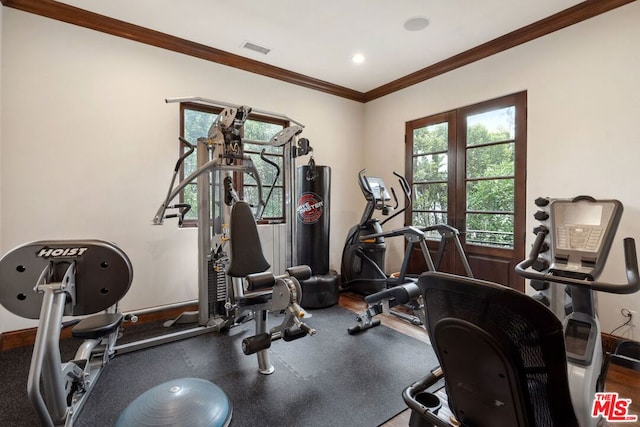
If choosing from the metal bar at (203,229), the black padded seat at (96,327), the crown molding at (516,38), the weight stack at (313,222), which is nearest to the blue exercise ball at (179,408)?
the black padded seat at (96,327)

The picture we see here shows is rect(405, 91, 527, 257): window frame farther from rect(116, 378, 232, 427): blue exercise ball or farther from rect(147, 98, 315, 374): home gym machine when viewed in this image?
rect(116, 378, 232, 427): blue exercise ball

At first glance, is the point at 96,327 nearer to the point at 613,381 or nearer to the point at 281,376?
Result: the point at 281,376

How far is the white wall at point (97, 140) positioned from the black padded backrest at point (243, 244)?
137 cm

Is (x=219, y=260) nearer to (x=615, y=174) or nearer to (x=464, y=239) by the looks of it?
(x=464, y=239)

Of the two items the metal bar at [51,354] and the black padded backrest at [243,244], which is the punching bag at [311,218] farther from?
the metal bar at [51,354]

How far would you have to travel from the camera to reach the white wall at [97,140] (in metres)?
2.64

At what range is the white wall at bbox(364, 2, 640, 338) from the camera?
99.5 inches

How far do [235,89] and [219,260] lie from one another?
2119 mm

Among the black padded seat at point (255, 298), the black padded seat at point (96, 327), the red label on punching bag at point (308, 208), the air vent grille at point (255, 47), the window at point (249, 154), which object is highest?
the air vent grille at point (255, 47)

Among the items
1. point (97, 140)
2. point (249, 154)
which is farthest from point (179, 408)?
point (249, 154)

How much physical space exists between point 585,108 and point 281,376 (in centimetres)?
344

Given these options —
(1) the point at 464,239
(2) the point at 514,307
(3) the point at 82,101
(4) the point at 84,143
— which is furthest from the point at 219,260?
(1) the point at 464,239

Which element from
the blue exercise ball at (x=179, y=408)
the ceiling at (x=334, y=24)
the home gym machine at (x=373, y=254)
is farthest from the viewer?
the home gym machine at (x=373, y=254)

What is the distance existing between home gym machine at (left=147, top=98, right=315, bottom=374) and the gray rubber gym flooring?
0.24m
